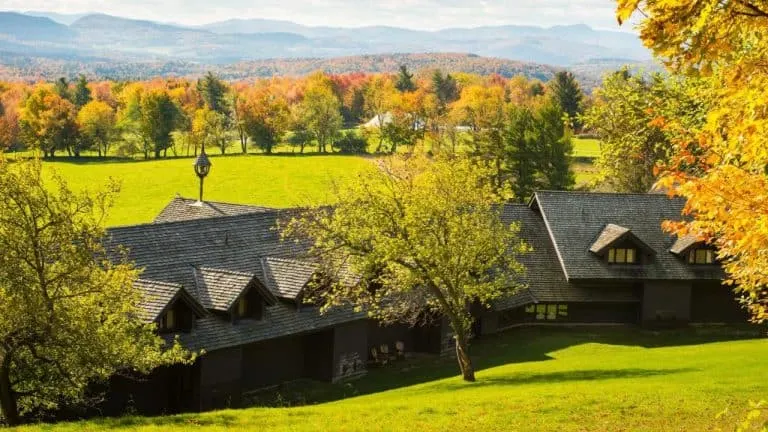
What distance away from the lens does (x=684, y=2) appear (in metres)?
11.3

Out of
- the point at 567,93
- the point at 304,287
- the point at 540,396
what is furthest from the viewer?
the point at 567,93

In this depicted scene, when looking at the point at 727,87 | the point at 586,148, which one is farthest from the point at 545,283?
the point at 586,148

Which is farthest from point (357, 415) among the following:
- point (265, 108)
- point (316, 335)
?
point (265, 108)

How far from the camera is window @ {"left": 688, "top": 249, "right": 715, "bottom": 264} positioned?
48.9 metres

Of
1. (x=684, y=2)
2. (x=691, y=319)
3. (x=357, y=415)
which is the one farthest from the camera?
(x=691, y=319)

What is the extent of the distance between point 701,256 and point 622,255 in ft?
14.0

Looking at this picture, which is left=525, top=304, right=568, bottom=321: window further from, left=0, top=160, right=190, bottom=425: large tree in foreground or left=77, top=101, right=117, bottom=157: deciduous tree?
left=77, top=101, right=117, bottom=157: deciduous tree

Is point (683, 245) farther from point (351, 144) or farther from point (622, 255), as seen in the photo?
point (351, 144)

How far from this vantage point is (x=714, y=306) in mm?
49531

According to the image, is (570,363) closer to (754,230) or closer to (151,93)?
(754,230)

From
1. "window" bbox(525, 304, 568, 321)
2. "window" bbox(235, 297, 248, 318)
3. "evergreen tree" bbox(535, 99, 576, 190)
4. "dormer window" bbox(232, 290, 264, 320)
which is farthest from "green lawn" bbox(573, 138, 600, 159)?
"window" bbox(235, 297, 248, 318)

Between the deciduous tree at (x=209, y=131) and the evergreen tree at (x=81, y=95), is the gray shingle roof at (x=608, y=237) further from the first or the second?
the evergreen tree at (x=81, y=95)

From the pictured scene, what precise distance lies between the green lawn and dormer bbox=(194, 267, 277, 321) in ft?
279

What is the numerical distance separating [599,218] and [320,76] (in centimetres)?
14908
